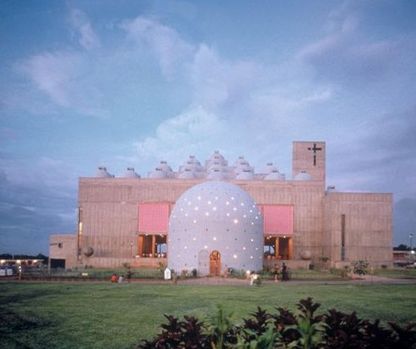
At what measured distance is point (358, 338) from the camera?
6.66 metres

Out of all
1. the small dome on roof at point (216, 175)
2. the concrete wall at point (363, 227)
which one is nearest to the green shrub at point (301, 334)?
the concrete wall at point (363, 227)

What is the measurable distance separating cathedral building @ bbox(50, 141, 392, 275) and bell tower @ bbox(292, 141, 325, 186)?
0.17 metres

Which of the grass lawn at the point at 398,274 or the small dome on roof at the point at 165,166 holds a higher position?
the small dome on roof at the point at 165,166

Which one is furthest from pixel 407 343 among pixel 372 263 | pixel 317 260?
pixel 317 260

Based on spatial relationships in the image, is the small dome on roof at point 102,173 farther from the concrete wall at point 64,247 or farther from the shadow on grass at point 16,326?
the shadow on grass at point 16,326

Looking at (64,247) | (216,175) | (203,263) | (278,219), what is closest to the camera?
(203,263)

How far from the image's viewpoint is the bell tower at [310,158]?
80.2 m

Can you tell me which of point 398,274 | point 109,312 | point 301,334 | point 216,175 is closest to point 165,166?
point 216,175

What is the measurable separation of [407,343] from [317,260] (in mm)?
65838

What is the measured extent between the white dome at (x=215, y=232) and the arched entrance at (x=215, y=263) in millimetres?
269

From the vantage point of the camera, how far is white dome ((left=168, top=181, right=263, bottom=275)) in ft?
156

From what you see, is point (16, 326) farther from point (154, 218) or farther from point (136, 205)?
point (136, 205)

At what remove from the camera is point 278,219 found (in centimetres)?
7075

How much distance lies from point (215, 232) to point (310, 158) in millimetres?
38226
